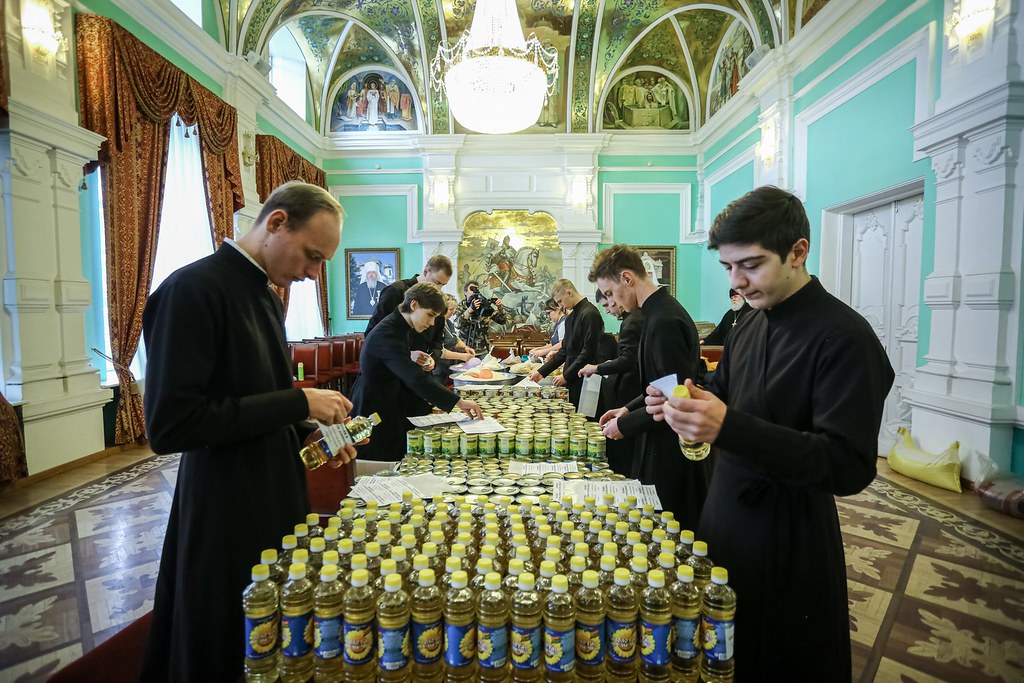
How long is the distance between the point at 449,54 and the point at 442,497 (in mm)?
11259

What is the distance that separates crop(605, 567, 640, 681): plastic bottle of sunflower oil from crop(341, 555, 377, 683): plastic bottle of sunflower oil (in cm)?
51

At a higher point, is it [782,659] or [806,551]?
[806,551]

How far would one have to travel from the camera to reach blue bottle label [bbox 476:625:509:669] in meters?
1.13

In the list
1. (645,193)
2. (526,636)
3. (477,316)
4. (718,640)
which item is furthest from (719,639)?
(645,193)

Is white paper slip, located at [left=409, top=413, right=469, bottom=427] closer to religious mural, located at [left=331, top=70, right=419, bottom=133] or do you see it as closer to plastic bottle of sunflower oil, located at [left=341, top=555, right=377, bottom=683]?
plastic bottle of sunflower oil, located at [left=341, top=555, right=377, bottom=683]

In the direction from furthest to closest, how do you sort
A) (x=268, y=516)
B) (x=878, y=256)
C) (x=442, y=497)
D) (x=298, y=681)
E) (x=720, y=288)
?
(x=720, y=288), (x=878, y=256), (x=442, y=497), (x=268, y=516), (x=298, y=681)

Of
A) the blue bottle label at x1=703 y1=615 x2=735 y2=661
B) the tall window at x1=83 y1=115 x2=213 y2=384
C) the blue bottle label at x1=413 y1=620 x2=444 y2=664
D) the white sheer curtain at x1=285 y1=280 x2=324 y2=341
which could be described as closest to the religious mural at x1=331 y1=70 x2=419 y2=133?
the white sheer curtain at x1=285 y1=280 x2=324 y2=341

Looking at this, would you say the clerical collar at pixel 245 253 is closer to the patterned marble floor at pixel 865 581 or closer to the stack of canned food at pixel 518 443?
the stack of canned food at pixel 518 443

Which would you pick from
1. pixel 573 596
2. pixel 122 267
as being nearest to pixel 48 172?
pixel 122 267

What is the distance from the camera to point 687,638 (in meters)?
1.16

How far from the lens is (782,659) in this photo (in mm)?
1456

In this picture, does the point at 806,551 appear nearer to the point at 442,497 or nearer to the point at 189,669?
the point at 442,497

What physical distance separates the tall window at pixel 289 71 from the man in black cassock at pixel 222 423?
1098cm

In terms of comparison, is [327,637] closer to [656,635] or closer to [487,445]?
[656,635]
